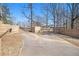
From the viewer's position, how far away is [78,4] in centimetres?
208

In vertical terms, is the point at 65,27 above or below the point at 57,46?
above

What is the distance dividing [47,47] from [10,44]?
0.38m

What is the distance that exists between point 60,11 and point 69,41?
325 mm

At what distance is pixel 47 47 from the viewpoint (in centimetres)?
211

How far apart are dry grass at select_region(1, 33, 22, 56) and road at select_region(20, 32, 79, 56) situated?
0.20 feet

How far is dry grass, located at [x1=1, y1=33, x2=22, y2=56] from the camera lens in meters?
2.09

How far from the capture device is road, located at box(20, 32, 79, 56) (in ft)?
6.88

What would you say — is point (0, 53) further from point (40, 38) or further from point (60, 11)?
point (60, 11)

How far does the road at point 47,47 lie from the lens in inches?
82.5

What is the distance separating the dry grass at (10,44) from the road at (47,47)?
0.20 feet

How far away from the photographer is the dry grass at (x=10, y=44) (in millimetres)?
2086

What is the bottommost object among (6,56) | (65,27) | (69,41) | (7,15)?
(6,56)

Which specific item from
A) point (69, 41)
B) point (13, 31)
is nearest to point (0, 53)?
point (13, 31)

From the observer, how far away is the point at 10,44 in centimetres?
209
